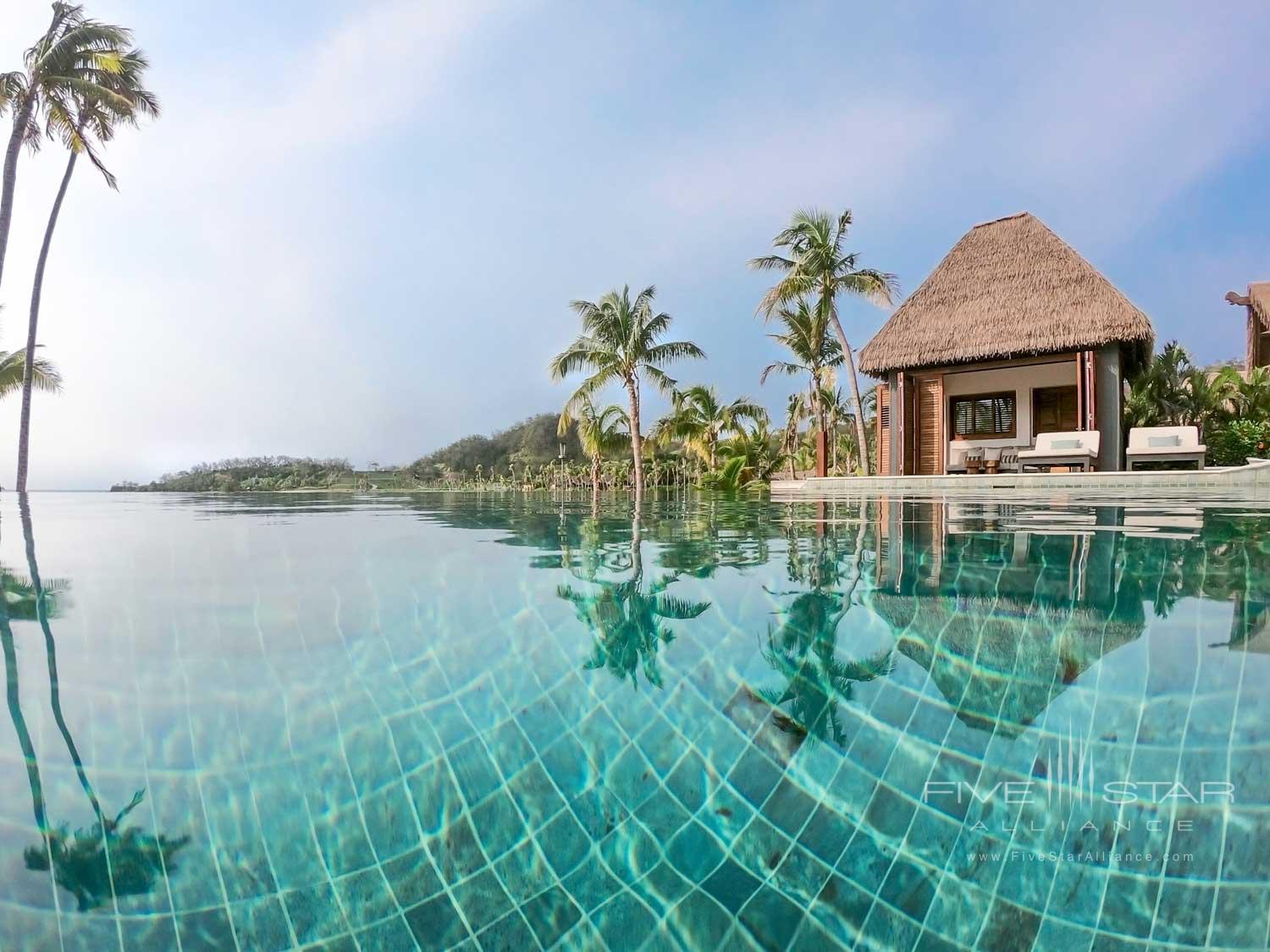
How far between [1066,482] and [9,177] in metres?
20.8

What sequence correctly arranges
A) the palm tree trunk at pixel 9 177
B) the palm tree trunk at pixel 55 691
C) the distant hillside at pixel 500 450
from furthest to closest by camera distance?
the distant hillside at pixel 500 450
the palm tree trunk at pixel 9 177
the palm tree trunk at pixel 55 691

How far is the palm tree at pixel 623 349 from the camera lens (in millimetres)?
19422

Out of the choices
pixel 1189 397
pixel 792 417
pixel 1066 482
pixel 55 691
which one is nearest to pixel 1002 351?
pixel 1066 482

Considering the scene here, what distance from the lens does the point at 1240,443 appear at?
1436cm

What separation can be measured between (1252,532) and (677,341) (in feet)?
55.9

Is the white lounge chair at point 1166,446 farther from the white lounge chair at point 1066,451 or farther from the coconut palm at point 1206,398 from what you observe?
the coconut palm at point 1206,398

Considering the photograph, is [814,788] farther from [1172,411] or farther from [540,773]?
[1172,411]

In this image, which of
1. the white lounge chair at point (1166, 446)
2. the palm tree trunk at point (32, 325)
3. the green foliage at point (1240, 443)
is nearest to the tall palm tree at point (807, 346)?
the white lounge chair at point (1166, 446)

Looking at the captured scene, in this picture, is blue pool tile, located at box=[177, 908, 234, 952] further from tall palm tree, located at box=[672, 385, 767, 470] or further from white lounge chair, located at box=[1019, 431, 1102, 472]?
tall palm tree, located at box=[672, 385, 767, 470]

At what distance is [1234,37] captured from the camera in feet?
42.2

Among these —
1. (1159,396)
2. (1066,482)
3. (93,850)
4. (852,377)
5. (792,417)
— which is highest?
(852,377)

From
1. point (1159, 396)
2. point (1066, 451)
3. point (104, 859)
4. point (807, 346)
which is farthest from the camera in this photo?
point (807, 346)

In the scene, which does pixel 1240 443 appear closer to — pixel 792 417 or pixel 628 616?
→ pixel 792 417

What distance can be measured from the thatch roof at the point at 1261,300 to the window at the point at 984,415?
1418 centimetres
